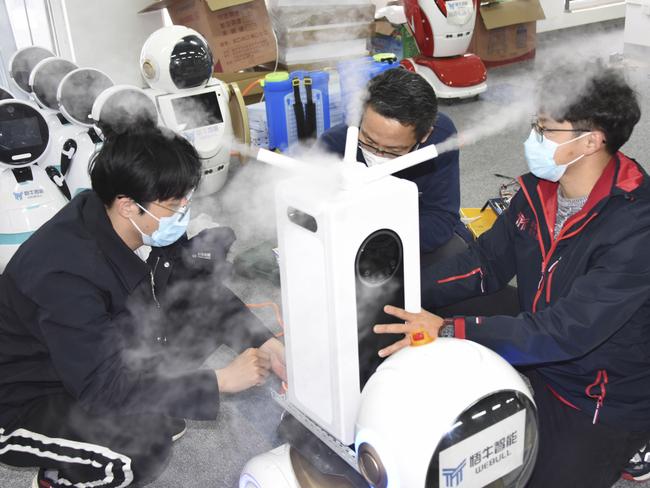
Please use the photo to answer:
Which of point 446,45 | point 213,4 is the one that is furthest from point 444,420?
point 446,45

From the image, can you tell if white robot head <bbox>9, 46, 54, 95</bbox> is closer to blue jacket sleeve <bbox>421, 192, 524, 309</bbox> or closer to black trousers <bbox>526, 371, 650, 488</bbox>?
blue jacket sleeve <bbox>421, 192, 524, 309</bbox>

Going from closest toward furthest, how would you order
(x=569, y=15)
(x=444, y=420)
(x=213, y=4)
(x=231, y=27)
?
(x=444, y=420) < (x=213, y=4) < (x=231, y=27) < (x=569, y=15)

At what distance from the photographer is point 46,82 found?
2.73 meters

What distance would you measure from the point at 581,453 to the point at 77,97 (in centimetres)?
202

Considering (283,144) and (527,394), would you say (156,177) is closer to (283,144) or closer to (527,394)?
(527,394)

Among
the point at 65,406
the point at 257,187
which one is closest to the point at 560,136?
the point at 65,406

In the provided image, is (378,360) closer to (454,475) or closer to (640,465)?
(454,475)

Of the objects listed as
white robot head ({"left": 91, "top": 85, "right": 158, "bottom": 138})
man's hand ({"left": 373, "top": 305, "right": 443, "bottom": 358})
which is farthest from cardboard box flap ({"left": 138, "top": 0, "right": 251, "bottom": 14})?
man's hand ({"left": 373, "top": 305, "right": 443, "bottom": 358})

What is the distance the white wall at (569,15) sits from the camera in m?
5.79

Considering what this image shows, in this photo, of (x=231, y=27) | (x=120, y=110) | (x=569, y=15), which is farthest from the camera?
(x=569, y=15)

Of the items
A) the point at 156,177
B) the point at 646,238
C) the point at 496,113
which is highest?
the point at 156,177

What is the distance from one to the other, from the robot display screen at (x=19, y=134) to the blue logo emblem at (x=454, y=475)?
1844mm

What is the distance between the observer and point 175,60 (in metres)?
2.86

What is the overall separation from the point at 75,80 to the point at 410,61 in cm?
241
